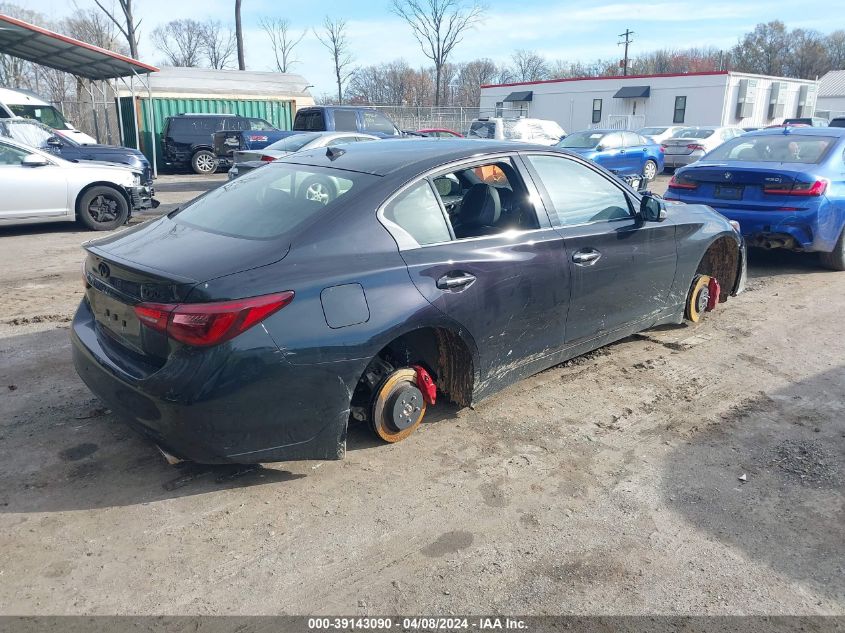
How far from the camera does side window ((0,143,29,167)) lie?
9.27 metres

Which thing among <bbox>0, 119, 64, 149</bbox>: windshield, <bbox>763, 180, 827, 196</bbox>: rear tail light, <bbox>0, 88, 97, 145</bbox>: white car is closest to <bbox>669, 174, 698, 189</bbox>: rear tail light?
<bbox>763, 180, 827, 196</bbox>: rear tail light

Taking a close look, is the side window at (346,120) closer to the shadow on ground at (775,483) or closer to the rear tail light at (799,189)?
the rear tail light at (799,189)

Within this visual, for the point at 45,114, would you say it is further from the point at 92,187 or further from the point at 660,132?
the point at 660,132

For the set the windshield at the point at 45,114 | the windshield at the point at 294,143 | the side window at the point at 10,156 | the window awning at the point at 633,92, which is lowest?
the side window at the point at 10,156

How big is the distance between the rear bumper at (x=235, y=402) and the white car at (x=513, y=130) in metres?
17.0

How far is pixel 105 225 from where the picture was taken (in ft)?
33.9

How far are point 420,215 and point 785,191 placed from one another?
5334mm

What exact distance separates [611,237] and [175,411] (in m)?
2.95

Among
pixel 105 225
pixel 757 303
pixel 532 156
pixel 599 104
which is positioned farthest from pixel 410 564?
pixel 599 104

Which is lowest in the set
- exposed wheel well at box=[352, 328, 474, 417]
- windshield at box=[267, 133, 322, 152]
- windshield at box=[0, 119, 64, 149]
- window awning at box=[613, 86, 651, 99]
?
exposed wheel well at box=[352, 328, 474, 417]

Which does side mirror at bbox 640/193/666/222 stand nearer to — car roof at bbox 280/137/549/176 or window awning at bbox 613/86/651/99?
car roof at bbox 280/137/549/176

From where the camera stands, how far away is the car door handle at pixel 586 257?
4125 millimetres

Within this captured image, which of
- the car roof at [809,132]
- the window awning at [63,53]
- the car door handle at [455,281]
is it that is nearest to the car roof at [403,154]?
the car door handle at [455,281]

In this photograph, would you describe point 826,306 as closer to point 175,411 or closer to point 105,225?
point 175,411
